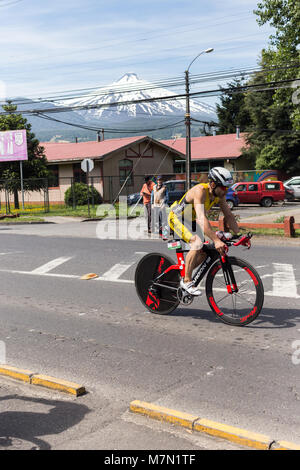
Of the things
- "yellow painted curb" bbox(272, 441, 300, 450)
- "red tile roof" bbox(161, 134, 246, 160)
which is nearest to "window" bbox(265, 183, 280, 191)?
"red tile roof" bbox(161, 134, 246, 160)

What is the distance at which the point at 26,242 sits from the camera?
16891mm

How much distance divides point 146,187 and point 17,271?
775 cm

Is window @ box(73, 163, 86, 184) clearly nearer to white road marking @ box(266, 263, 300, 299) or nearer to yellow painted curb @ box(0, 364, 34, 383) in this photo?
white road marking @ box(266, 263, 300, 299)

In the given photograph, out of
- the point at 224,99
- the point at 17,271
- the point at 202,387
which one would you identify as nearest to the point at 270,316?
the point at 202,387

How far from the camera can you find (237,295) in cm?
654

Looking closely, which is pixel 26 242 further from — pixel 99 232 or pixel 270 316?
pixel 270 316

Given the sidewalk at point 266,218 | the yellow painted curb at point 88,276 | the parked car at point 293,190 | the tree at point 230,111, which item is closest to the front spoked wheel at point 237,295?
the yellow painted curb at point 88,276

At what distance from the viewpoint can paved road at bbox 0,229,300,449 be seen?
13.2 ft

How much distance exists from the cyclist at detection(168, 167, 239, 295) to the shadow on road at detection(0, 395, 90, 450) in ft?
8.51

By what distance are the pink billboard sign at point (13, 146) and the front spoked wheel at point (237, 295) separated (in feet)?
93.5

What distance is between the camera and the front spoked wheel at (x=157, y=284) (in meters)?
7.14

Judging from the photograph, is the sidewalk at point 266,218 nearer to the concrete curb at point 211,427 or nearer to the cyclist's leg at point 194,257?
the cyclist's leg at point 194,257

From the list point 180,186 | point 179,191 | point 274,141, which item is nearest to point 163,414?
point 179,191

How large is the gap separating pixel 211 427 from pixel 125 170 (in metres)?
40.7
